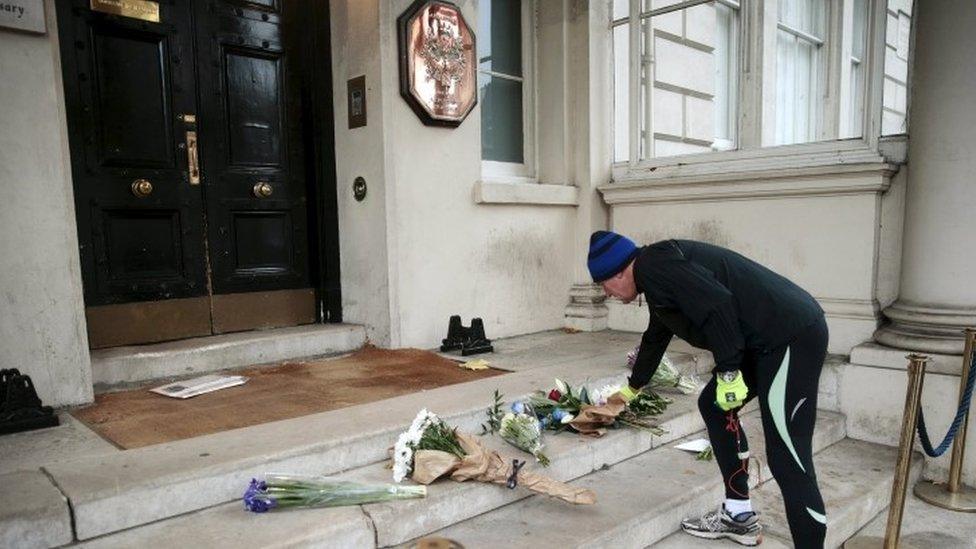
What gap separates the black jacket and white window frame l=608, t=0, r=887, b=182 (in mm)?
2602

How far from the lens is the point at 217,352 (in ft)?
14.2

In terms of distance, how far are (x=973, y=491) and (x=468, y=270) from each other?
150 inches

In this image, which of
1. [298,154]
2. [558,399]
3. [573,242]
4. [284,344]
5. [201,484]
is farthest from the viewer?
[573,242]

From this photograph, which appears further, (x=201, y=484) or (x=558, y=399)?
(x=558, y=399)

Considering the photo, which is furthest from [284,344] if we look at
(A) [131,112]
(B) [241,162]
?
(A) [131,112]

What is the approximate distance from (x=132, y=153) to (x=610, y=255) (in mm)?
→ 3387

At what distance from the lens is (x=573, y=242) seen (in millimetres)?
6293

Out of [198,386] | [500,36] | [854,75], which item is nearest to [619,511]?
[198,386]

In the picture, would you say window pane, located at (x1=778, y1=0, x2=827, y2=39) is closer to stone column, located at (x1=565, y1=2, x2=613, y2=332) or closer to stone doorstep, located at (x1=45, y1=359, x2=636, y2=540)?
stone column, located at (x1=565, y1=2, x2=613, y2=332)

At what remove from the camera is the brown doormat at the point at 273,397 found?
3182mm

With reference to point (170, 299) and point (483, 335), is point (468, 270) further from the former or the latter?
point (170, 299)

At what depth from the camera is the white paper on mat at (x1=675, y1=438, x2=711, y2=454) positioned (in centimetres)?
371

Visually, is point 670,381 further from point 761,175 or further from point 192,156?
point 192,156

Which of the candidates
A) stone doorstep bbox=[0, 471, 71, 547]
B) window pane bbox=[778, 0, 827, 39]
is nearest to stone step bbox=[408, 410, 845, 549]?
stone doorstep bbox=[0, 471, 71, 547]
